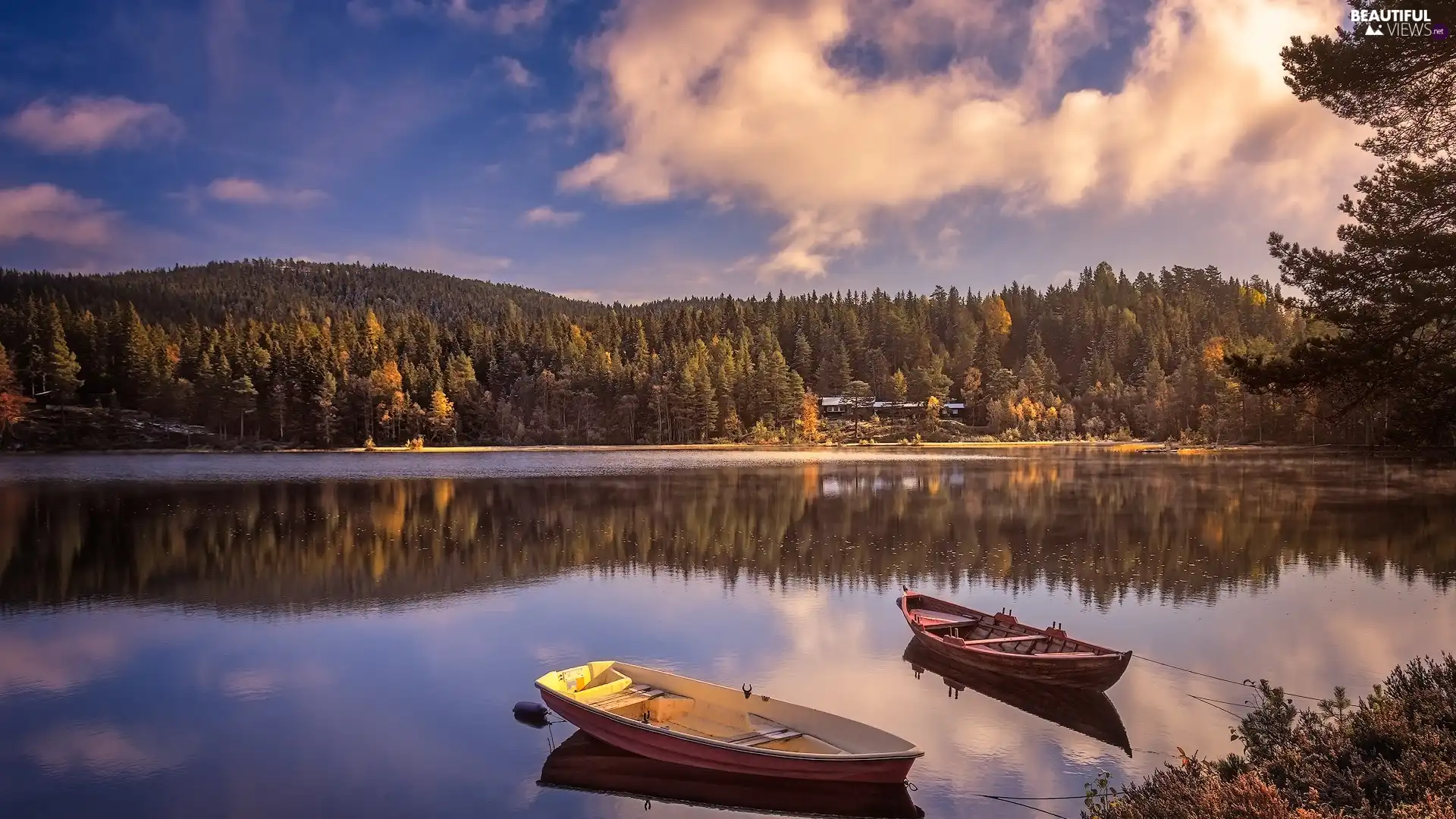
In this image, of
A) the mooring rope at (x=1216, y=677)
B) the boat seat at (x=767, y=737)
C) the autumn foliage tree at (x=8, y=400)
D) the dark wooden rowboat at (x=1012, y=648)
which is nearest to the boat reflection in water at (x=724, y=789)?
the boat seat at (x=767, y=737)

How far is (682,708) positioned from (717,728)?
2.98 ft

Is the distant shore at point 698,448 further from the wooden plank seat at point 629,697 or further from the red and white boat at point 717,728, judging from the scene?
the red and white boat at point 717,728

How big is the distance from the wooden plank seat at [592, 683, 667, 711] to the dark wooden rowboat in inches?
309

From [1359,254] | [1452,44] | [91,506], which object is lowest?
[91,506]

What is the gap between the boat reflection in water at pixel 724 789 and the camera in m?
13.8

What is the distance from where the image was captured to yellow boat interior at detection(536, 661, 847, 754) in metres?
14.6

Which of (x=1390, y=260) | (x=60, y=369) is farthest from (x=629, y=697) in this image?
(x=60, y=369)

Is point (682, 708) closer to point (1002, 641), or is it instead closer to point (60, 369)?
point (1002, 641)

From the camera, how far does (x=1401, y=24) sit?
16688 millimetres

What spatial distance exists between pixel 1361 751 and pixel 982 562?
910 inches

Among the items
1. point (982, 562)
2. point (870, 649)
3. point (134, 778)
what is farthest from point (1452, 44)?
point (134, 778)

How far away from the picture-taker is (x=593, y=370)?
155 m

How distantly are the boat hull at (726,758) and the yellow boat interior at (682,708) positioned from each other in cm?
16

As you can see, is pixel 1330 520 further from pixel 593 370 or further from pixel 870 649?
pixel 593 370
